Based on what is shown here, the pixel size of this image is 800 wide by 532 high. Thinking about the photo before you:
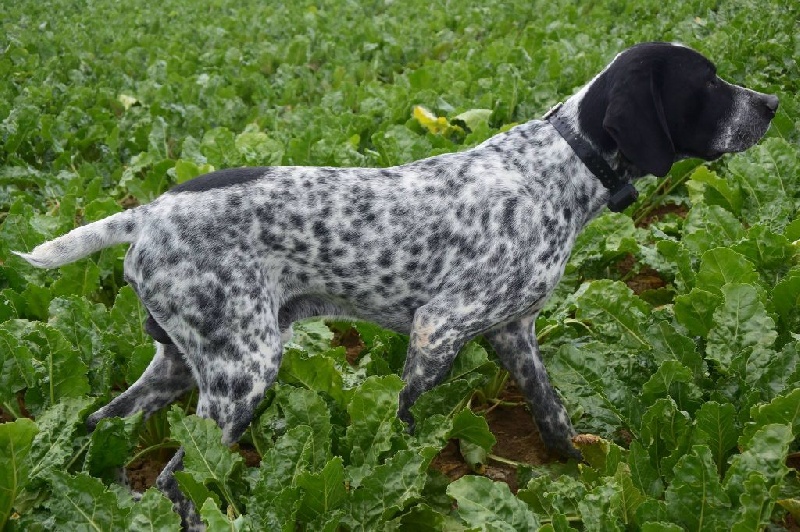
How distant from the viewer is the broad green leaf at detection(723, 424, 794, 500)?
9.05ft

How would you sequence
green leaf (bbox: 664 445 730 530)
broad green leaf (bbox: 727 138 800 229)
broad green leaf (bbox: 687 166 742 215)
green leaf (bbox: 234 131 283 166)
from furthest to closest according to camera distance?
green leaf (bbox: 234 131 283 166) < broad green leaf (bbox: 687 166 742 215) < broad green leaf (bbox: 727 138 800 229) < green leaf (bbox: 664 445 730 530)

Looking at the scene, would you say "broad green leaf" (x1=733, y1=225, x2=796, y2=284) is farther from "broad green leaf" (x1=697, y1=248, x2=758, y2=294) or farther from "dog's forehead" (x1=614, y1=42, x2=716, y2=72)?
"dog's forehead" (x1=614, y1=42, x2=716, y2=72)

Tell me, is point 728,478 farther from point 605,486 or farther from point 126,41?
point 126,41

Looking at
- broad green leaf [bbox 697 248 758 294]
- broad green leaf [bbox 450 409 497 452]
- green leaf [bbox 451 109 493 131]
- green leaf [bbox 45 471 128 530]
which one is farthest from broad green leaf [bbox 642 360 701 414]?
green leaf [bbox 451 109 493 131]

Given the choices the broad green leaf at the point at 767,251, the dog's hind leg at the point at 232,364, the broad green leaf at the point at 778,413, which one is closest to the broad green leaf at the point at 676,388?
the broad green leaf at the point at 778,413

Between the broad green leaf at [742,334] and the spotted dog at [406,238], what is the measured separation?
1.90ft

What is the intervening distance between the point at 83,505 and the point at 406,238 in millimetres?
1437

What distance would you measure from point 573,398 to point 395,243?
92cm

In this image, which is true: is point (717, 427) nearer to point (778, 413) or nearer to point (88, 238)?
point (778, 413)

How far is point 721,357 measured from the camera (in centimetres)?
355

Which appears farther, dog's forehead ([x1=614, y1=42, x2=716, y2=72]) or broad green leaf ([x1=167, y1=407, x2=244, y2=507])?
dog's forehead ([x1=614, y1=42, x2=716, y2=72])

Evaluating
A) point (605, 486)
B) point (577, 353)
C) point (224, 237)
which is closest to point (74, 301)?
point (224, 237)

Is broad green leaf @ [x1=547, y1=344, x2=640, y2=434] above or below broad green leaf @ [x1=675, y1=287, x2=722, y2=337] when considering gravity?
below

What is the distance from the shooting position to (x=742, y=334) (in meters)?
3.57
